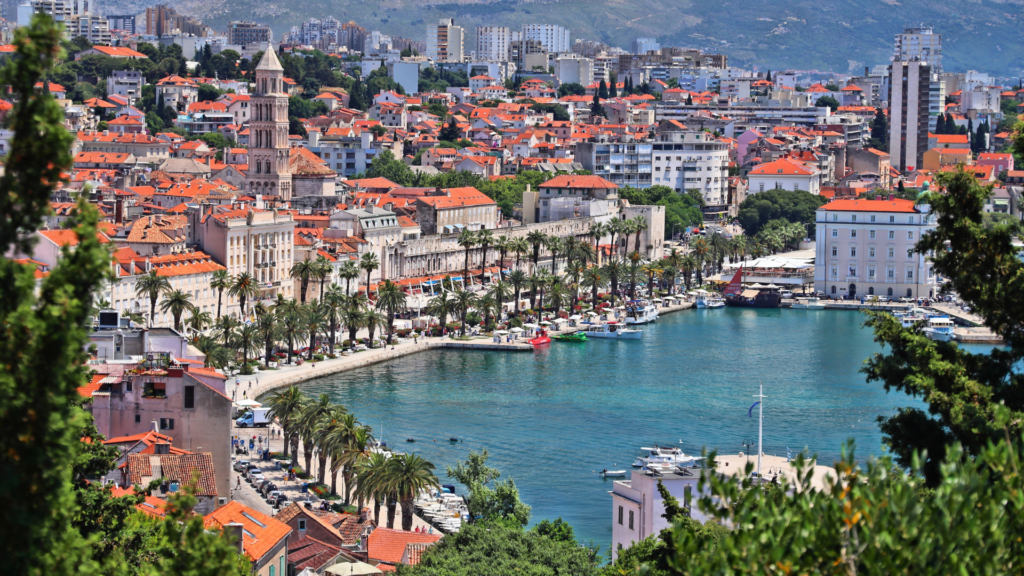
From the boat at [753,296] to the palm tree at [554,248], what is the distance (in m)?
9.25

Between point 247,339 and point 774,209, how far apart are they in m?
58.8

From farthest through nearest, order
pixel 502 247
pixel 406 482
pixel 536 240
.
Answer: pixel 536 240 → pixel 502 247 → pixel 406 482

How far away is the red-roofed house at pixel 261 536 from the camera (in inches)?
953

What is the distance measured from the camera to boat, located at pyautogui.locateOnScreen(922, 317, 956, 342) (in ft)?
223

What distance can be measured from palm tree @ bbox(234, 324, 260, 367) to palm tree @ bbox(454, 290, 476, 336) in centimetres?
1249

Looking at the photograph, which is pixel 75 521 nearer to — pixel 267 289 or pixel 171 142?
pixel 267 289

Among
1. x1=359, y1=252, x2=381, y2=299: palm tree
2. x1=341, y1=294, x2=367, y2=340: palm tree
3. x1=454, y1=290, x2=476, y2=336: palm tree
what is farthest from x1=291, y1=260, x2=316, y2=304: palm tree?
x1=454, y1=290, x2=476, y2=336: palm tree

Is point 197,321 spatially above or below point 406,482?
above

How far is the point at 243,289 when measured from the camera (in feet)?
186

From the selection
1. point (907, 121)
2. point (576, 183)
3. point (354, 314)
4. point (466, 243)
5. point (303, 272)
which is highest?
point (907, 121)

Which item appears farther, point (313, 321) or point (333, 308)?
point (333, 308)

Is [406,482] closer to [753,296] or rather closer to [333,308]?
[333,308]

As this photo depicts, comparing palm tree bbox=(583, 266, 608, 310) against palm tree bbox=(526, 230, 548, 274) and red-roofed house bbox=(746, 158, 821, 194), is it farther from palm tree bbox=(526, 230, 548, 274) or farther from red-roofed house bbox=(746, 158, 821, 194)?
red-roofed house bbox=(746, 158, 821, 194)

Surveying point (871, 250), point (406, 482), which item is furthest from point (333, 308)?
point (871, 250)
